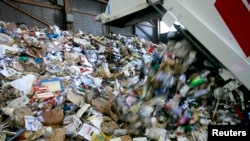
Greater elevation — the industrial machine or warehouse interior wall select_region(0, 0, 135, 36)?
warehouse interior wall select_region(0, 0, 135, 36)

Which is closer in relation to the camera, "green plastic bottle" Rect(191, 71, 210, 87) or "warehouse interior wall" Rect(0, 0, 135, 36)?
"green plastic bottle" Rect(191, 71, 210, 87)

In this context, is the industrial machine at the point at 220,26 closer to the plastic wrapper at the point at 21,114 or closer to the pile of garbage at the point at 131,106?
the pile of garbage at the point at 131,106

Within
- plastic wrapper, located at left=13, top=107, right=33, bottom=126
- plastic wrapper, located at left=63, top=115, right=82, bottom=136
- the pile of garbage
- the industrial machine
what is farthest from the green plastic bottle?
plastic wrapper, located at left=13, top=107, right=33, bottom=126

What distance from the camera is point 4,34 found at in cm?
389

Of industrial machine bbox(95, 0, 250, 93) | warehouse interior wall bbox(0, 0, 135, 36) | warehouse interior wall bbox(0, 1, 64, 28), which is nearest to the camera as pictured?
industrial machine bbox(95, 0, 250, 93)

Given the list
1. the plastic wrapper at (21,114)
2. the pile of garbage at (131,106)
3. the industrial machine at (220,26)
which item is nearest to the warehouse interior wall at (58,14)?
the pile of garbage at (131,106)

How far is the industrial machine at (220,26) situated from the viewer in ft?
4.87

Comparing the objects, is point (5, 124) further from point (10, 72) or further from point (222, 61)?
point (222, 61)

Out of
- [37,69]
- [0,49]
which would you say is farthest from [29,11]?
[37,69]

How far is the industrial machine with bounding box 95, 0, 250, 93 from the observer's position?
1484mm

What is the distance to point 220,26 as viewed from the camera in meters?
1.55

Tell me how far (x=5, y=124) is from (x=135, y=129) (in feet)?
3.70

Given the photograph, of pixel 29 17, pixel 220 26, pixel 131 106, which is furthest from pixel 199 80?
pixel 29 17

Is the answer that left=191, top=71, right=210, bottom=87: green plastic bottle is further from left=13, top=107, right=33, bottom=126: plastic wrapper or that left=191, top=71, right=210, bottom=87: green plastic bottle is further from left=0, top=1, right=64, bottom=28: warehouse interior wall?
left=0, top=1, right=64, bottom=28: warehouse interior wall
